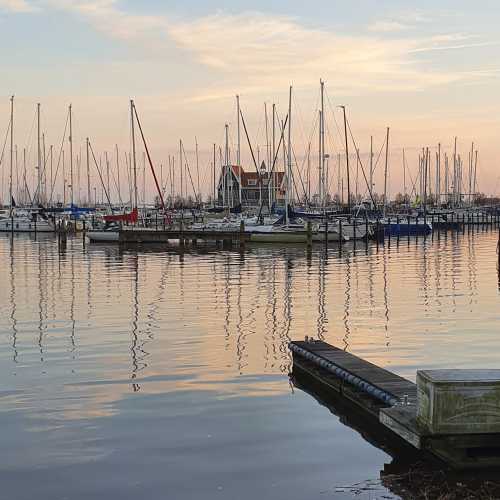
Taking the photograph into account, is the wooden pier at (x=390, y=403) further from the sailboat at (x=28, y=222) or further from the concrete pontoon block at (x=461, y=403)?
the sailboat at (x=28, y=222)

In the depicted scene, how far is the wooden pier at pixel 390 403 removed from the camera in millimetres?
10695

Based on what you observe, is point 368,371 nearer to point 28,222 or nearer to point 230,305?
point 230,305

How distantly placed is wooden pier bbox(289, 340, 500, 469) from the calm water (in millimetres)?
563

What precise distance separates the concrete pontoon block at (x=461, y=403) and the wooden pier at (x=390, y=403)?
0.15 ft

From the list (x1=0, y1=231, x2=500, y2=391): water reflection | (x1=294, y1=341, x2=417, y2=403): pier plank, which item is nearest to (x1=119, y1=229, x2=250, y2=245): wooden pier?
(x1=0, y1=231, x2=500, y2=391): water reflection

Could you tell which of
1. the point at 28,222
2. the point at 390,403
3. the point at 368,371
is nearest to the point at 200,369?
the point at 368,371

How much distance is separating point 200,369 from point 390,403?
5.66 meters

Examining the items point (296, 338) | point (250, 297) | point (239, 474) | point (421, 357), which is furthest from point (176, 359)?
point (250, 297)

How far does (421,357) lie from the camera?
1845 cm

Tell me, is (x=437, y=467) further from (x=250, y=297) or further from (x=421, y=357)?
(x=250, y=297)

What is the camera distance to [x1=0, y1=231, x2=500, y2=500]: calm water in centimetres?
1073

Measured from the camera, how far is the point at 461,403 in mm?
10570

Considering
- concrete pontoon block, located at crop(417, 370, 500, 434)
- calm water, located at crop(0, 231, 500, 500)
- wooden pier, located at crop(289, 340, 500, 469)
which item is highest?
concrete pontoon block, located at crop(417, 370, 500, 434)

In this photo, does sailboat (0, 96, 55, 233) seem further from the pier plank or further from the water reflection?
the pier plank
